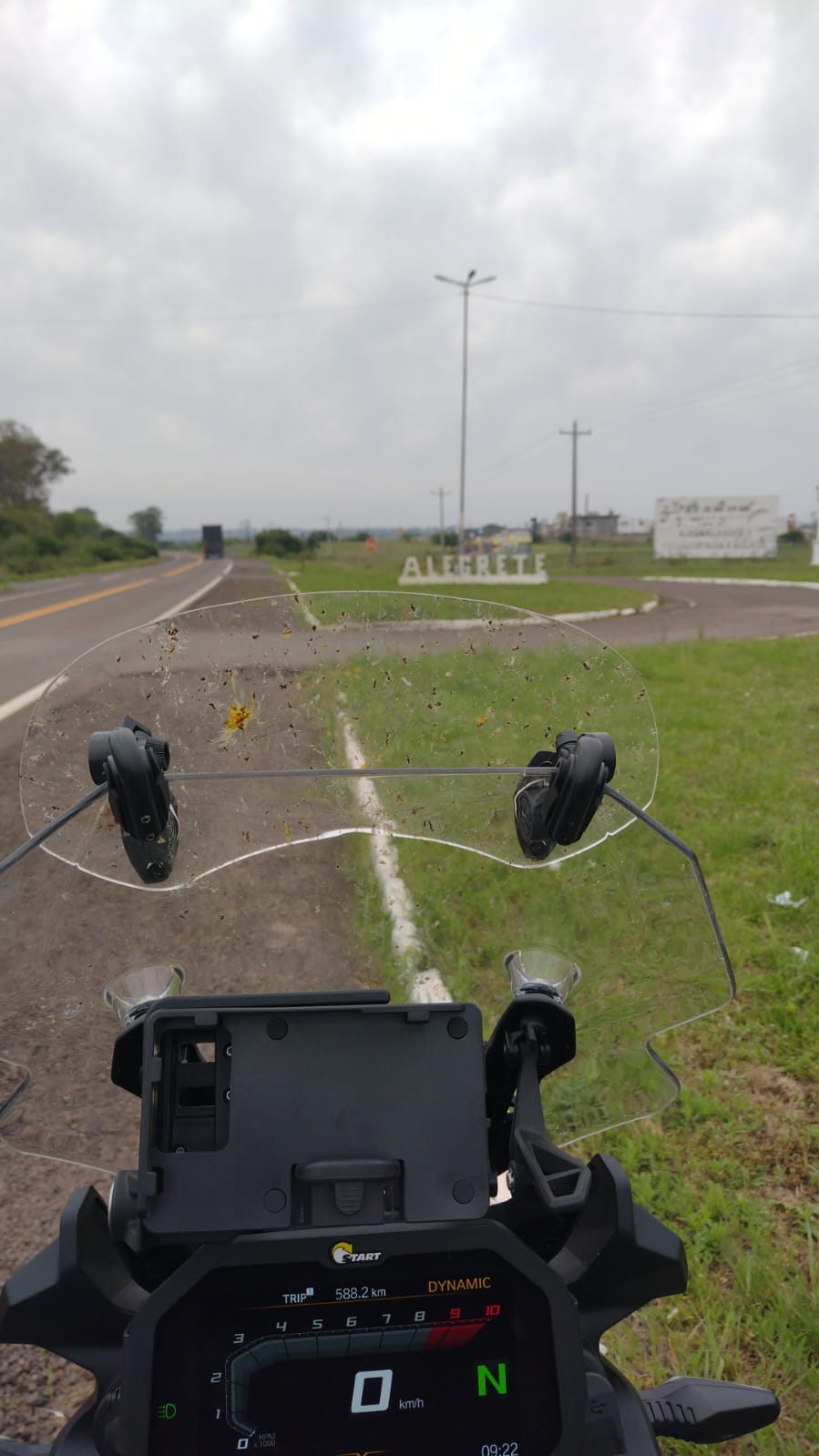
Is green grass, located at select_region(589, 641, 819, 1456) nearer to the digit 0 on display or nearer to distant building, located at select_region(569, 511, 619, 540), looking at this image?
the digit 0 on display

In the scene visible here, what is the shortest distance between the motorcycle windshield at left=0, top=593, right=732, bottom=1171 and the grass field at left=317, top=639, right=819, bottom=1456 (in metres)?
0.03

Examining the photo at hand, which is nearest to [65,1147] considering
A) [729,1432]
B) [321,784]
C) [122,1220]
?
[122,1220]

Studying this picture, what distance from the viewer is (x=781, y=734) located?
7.04m

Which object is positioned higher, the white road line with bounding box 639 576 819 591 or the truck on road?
the truck on road

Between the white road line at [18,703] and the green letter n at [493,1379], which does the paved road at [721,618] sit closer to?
the white road line at [18,703]

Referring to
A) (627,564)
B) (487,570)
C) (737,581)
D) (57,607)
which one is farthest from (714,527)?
(57,607)

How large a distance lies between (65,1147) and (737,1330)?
1.52 metres

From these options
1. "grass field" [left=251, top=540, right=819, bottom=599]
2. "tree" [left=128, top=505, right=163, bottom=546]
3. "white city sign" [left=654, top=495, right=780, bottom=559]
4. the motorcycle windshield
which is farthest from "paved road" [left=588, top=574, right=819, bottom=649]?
"tree" [left=128, top=505, right=163, bottom=546]

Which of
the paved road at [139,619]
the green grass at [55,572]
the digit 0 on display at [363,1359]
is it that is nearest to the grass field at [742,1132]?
the digit 0 on display at [363,1359]

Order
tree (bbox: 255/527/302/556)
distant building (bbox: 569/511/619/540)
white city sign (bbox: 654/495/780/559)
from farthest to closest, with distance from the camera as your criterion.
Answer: distant building (bbox: 569/511/619/540)
white city sign (bbox: 654/495/780/559)
tree (bbox: 255/527/302/556)

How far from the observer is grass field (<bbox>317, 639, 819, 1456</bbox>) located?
1.81 m

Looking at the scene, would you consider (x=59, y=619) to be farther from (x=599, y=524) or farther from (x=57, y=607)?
(x=599, y=524)

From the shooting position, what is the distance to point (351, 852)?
4.64 feet

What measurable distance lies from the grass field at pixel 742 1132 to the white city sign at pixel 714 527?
4356 cm
